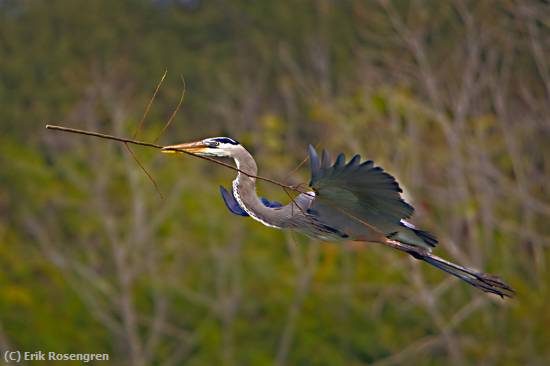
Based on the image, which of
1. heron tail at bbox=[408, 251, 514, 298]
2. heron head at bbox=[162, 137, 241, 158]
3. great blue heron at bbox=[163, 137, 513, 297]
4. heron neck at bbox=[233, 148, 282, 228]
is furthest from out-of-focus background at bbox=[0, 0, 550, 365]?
heron head at bbox=[162, 137, 241, 158]

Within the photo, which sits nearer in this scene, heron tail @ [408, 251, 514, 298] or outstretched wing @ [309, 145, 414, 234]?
outstretched wing @ [309, 145, 414, 234]

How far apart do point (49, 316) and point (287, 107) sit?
9.59m

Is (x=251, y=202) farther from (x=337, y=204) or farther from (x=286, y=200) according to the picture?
(x=286, y=200)

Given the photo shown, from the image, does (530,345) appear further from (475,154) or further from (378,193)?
(378,193)

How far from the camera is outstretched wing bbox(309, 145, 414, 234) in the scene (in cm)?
524

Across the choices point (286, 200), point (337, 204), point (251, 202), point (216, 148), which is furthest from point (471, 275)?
point (286, 200)

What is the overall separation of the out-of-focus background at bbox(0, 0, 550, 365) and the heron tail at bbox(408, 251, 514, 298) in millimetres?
13245

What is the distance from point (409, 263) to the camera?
Answer: 23453 mm

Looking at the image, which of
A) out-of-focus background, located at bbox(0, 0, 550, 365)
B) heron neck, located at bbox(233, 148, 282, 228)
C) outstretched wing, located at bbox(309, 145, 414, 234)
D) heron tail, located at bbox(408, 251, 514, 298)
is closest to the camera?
outstretched wing, located at bbox(309, 145, 414, 234)

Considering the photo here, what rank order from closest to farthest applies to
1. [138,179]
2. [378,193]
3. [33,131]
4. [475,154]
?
[378,193] → [475,154] → [138,179] → [33,131]

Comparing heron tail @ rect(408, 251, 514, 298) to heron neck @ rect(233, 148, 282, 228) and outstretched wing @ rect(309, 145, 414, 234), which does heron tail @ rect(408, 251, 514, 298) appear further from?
heron neck @ rect(233, 148, 282, 228)

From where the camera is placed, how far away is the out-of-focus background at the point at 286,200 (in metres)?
22.8

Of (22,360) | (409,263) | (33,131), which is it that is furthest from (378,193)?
(33,131)

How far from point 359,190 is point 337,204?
0.50 feet
